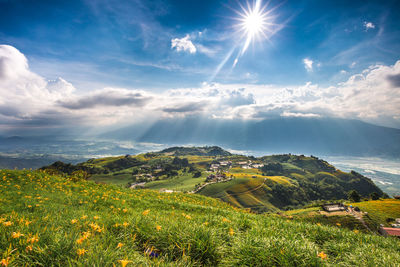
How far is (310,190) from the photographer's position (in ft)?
511

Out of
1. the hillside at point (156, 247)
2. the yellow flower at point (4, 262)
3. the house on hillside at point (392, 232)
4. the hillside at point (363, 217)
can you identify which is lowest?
the hillside at point (363, 217)

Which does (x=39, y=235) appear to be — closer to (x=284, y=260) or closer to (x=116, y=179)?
(x=284, y=260)

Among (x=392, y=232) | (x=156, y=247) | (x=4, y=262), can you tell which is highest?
(x=4, y=262)

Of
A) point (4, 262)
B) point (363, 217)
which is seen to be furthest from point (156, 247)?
point (363, 217)

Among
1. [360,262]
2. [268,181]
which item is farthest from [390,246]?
[268,181]

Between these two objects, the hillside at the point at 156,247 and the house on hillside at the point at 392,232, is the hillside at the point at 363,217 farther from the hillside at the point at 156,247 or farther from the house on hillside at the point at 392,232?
the hillside at the point at 156,247

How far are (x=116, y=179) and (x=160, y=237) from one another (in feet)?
606

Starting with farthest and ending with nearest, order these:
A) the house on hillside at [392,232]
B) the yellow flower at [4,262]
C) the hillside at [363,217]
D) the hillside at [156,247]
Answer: the hillside at [363,217] → the house on hillside at [392,232] → the hillside at [156,247] → the yellow flower at [4,262]

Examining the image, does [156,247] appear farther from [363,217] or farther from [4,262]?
[363,217]

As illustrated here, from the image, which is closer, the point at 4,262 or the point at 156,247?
the point at 4,262

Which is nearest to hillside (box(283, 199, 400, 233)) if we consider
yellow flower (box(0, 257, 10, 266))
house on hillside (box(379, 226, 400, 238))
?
house on hillside (box(379, 226, 400, 238))

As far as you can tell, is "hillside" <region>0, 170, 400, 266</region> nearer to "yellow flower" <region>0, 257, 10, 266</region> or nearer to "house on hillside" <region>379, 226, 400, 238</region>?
"yellow flower" <region>0, 257, 10, 266</region>

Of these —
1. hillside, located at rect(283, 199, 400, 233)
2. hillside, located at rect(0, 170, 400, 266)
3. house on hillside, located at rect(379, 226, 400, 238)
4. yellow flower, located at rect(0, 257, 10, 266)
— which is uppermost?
yellow flower, located at rect(0, 257, 10, 266)

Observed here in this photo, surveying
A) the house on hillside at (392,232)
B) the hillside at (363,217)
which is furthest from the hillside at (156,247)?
the hillside at (363,217)
